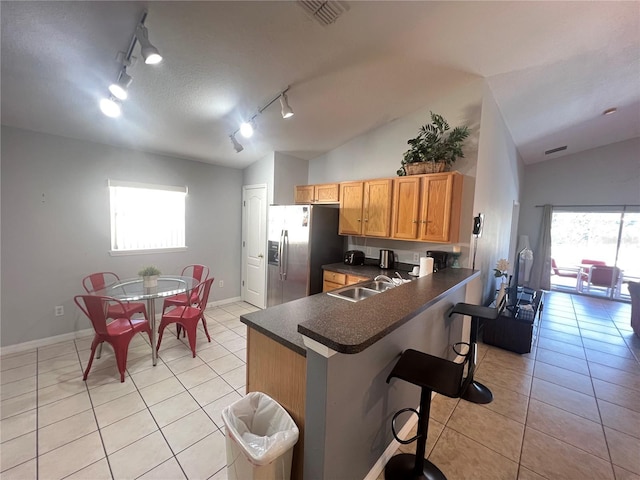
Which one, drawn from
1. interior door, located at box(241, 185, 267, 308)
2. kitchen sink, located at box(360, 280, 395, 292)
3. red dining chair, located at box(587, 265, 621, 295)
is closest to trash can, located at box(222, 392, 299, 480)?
kitchen sink, located at box(360, 280, 395, 292)

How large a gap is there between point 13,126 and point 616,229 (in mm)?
10169

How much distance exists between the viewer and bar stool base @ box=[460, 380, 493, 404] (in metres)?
2.29

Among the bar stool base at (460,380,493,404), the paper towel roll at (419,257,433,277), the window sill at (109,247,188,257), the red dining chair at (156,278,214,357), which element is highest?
the paper towel roll at (419,257,433,277)

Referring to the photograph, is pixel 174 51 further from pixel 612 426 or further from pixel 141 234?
pixel 612 426

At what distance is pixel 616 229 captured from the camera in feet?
18.2

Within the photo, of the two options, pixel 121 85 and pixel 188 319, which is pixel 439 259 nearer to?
pixel 188 319

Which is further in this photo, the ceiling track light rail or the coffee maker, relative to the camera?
the coffee maker

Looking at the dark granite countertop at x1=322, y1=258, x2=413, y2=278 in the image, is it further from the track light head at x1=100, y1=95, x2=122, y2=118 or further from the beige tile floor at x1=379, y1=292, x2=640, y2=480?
the track light head at x1=100, y1=95, x2=122, y2=118

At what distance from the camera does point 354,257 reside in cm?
363

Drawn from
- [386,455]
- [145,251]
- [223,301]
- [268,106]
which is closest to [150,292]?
[145,251]

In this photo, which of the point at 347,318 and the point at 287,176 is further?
the point at 287,176

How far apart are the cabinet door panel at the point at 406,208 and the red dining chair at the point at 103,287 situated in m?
3.15

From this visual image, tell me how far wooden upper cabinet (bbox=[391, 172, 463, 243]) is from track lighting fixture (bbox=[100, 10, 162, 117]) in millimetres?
2482

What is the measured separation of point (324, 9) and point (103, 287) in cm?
370
